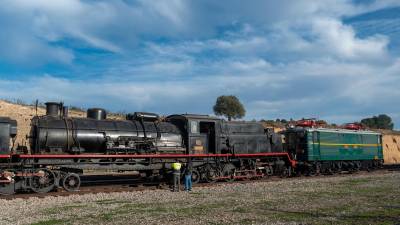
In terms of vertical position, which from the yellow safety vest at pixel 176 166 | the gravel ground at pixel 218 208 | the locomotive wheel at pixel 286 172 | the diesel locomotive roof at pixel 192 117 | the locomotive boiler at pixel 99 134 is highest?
the diesel locomotive roof at pixel 192 117

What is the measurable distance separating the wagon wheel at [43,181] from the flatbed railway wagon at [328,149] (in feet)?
58.7

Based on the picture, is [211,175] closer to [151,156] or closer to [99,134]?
[151,156]

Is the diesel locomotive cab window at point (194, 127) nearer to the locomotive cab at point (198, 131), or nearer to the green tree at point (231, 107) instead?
the locomotive cab at point (198, 131)

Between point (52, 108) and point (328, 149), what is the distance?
2129 cm

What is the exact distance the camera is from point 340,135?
3384cm

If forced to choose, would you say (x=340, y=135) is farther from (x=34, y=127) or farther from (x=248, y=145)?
(x=34, y=127)

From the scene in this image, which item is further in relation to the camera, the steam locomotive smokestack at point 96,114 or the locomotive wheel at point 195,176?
the locomotive wheel at point 195,176

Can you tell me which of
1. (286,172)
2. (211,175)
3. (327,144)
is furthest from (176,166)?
(327,144)

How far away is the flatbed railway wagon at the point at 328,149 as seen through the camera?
1235 inches

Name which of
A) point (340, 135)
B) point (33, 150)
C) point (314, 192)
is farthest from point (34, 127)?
point (340, 135)

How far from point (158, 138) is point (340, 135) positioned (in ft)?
58.6

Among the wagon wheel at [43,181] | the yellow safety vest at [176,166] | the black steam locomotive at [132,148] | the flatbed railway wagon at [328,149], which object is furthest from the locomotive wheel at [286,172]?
the wagon wheel at [43,181]

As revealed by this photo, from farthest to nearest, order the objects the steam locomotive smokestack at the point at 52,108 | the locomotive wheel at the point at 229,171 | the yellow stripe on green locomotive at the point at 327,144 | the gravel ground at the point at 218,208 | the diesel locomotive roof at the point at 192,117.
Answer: the yellow stripe on green locomotive at the point at 327,144 < the locomotive wheel at the point at 229,171 < the diesel locomotive roof at the point at 192,117 < the steam locomotive smokestack at the point at 52,108 < the gravel ground at the point at 218,208

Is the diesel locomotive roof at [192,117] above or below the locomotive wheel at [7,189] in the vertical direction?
above
